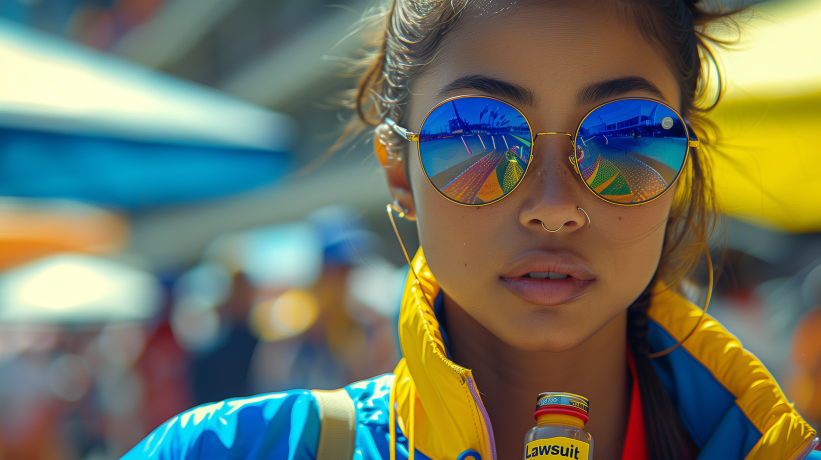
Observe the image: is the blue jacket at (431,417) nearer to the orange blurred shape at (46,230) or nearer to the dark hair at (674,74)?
the dark hair at (674,74)

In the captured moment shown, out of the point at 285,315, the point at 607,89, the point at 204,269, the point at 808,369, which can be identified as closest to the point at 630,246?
the point at 607,89

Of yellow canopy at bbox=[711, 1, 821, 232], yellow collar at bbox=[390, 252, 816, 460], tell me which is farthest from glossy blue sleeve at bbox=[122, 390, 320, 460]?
yellow canopy at bbox=[711, 1, 821, 232]

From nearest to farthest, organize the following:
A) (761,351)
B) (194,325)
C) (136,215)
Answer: (761,351) → (194,325) → (136,215)

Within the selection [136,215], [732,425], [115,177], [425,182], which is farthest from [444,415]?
[136,215]

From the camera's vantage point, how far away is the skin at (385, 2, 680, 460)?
125cm

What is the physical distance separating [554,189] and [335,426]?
0.69 metres

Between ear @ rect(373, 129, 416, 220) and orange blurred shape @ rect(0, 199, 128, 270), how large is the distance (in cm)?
426

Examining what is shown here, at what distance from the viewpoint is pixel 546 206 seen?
3.95 ft

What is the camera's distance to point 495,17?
1.30 m

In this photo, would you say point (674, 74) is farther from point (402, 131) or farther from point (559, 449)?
point (559, 449)

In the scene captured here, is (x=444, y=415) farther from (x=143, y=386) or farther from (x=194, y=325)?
(x=194, y=325)

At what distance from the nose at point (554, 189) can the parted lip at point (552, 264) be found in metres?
0.05

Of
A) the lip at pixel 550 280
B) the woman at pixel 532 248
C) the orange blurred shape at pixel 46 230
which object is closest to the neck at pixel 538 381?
the woman at pixel 532 248

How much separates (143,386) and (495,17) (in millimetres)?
4149
